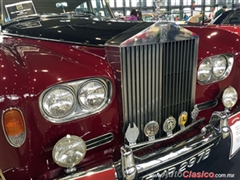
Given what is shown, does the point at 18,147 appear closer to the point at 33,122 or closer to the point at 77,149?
the point at 33,122

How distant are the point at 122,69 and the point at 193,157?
744mm

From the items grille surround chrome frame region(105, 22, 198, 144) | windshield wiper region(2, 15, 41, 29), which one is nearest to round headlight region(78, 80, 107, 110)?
grille surround chrome frame region(105, 22, 198, 144)

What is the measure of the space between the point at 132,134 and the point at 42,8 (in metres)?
1.55

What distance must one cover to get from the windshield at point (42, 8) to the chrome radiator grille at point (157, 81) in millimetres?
1296

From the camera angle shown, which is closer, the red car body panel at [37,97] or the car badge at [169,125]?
the red car body panel at [37,97]

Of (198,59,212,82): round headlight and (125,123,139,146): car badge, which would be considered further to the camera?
(198,59,212,82): round headlight

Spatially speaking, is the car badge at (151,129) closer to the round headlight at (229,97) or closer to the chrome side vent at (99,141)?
the chrome side vent at (99,141)

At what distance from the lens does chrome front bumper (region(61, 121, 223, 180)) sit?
1365 millimetres

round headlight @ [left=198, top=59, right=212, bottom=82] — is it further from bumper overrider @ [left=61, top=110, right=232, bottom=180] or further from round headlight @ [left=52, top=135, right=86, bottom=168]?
round headlight @ [left=52, top=135, right=86, bottom=168]

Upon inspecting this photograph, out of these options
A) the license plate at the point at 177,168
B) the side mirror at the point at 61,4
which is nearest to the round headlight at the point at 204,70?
the license plate at the point at 177,168

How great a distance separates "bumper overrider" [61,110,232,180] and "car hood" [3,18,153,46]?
0.73 metres

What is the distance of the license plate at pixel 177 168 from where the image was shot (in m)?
1.53

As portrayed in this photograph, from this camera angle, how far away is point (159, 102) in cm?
172

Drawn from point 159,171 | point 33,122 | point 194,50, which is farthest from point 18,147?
point 194,50
